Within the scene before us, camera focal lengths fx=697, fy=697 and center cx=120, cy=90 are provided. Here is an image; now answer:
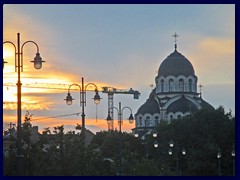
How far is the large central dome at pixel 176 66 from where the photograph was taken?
341ft

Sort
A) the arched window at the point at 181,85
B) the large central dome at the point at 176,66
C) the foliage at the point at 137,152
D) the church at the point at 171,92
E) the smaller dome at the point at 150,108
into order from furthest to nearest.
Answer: the smaller dome at the point at 150,108
the arched window at the point at 181,85
the large central dome at the point at 176,66
the church at the point at 171,92
the foliage at the point at 137,152

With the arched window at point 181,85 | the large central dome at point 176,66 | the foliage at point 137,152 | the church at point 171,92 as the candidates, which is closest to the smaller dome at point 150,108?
the church at point 171,92

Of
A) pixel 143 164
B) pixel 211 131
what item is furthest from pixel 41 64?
pixel 211 131

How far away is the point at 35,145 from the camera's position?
75.9 feet

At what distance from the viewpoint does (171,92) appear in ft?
345

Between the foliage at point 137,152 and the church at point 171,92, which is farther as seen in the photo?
the church at point 171,92

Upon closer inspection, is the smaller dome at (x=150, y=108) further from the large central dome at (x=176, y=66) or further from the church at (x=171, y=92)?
the large central dome at (x=176, y=66)

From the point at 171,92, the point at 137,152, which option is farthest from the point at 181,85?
A: the point at 137,152

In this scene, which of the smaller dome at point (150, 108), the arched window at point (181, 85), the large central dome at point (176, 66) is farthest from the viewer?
the smaller dome at point (150, 108)

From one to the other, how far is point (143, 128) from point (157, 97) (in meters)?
5.32

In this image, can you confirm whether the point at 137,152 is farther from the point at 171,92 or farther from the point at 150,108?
the point at 150,108

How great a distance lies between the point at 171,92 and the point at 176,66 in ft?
13.3
